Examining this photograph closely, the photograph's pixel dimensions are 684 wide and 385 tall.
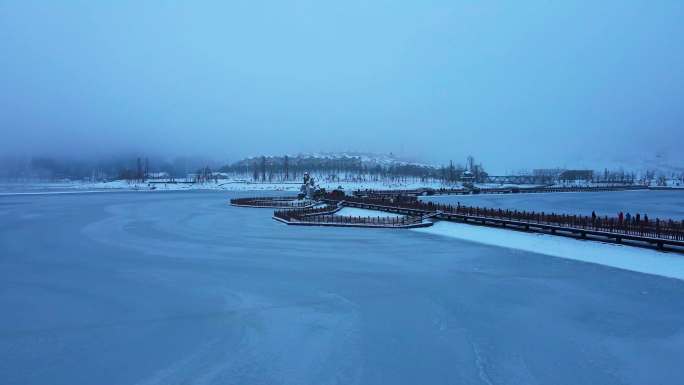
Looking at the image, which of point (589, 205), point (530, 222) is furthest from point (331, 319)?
point (589, 205)

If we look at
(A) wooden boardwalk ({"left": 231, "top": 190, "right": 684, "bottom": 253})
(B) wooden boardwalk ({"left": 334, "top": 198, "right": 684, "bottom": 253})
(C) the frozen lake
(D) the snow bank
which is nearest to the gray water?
(A) wooden boardwalk ({"left": 231, "top": 190, "right": 684, "bottom": 253})

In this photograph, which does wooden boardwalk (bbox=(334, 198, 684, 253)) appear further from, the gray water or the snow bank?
the gray water

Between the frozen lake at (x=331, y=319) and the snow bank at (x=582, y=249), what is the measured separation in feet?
4.13

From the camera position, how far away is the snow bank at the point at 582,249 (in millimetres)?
20172

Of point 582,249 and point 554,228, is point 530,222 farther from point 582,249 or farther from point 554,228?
point 582,249

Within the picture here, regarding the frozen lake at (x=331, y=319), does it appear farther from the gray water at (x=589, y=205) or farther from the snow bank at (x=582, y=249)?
the gray water at (x=589, y=205)

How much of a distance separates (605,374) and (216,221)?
3547 centimetres

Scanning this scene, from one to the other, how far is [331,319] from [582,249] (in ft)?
57.6

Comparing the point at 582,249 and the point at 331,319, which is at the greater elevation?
the point at 582,249

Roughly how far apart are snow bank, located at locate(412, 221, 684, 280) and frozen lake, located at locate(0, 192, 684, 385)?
4.13 ft

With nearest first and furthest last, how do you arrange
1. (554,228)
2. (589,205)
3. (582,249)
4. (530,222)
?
(582,249) < (554,228) < (530,222) < (589,205)

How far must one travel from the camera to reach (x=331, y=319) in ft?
41.3

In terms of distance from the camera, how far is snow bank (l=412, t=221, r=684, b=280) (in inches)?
794

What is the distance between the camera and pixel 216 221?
4078 cm
